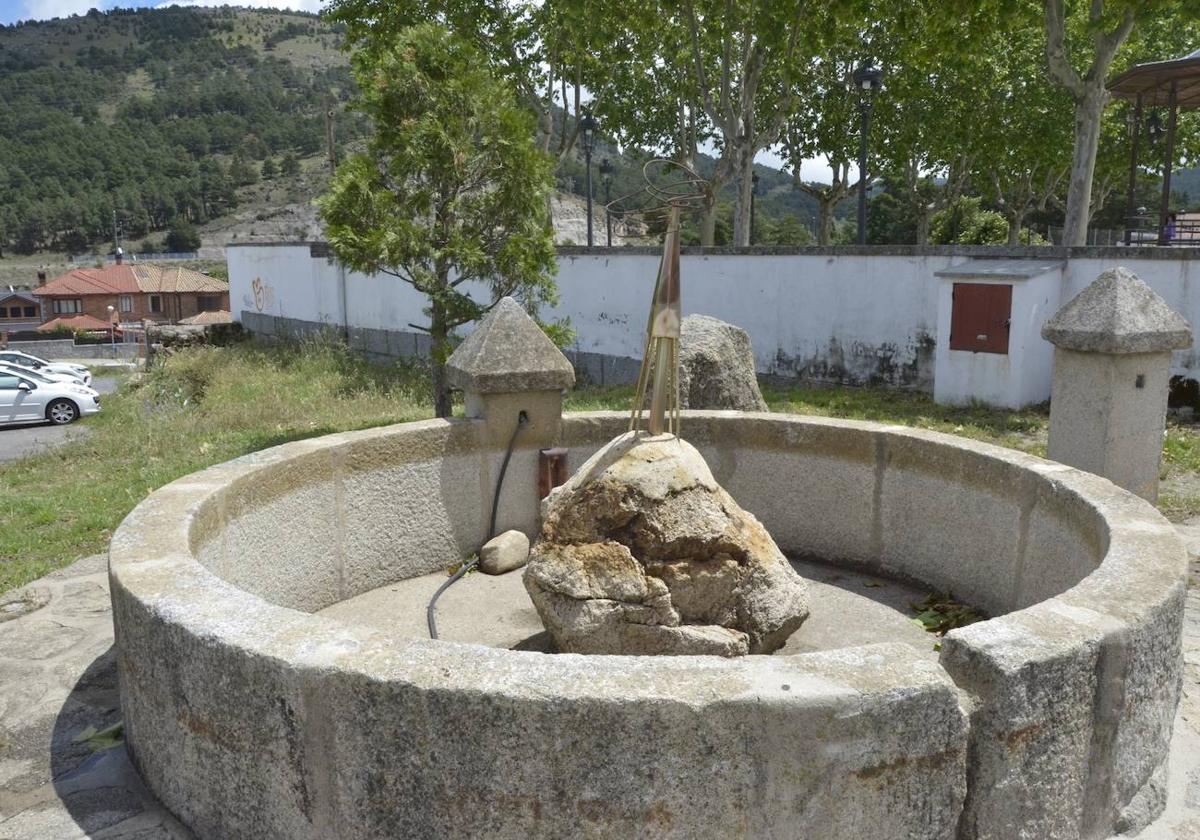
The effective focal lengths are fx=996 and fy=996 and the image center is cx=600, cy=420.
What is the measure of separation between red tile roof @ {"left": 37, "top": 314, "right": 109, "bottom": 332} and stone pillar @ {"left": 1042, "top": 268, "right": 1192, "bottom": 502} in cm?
6995

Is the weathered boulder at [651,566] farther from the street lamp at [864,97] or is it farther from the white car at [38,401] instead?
the white car at [38,401]

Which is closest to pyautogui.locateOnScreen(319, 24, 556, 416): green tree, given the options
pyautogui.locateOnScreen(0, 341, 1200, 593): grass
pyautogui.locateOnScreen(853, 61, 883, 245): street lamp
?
pyautogui.locateOnScreen(0, 341, 1200, 593): grass

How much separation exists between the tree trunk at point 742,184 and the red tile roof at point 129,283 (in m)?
56.9

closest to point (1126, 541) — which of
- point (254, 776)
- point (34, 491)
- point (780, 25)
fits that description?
point (254, 776)

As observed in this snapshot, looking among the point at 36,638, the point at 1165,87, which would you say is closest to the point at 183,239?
the point at 1165,87

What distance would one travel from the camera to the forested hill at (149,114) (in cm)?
10762

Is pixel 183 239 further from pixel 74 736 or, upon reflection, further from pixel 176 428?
pixel 74 736

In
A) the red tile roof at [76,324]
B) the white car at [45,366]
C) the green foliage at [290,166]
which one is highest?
the green foliage at [290,166]

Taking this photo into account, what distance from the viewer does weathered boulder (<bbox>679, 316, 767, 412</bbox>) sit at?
30.7 feet

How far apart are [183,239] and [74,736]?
10793 cm

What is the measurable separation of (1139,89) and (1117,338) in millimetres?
12809

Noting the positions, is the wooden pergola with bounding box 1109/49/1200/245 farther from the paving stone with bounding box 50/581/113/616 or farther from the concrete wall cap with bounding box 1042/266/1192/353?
the paving stone with bounding box 50/581/113/616

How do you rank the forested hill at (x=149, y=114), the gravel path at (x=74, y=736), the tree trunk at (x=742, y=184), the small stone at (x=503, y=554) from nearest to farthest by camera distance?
the gravel path at (x=74, y=736), the small stone at (x=503, y=554), the tree trunk at (x=742, y=184), the forested hill at (x=149, y=114)

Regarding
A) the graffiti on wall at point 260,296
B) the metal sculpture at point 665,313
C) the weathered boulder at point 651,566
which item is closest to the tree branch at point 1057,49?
the metal sculpture at point 665,313
